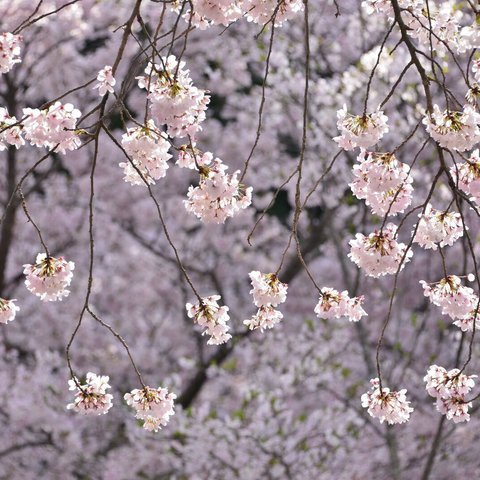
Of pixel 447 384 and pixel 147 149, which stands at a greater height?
pixel 147 149

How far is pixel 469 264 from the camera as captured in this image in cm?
728

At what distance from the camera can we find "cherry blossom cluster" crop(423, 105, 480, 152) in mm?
2375

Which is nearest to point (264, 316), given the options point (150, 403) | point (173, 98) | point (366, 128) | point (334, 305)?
point (334, 305)

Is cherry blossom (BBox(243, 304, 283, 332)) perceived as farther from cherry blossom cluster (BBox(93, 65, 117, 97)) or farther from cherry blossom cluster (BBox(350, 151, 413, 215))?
cherry blossom cluster (BBox(93, 65, 117, 97))

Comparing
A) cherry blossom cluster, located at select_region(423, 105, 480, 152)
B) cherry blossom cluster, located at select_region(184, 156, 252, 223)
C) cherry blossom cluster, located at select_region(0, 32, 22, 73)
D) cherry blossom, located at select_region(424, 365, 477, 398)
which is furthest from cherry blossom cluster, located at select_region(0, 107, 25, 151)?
cherry blossom, located at select_region(424, 365, 477, 398)

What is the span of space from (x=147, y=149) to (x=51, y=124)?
28 cm

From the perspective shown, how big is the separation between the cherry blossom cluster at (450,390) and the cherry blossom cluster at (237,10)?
45.4 inches

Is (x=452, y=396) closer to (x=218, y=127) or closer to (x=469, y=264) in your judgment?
(x=469, y=264)

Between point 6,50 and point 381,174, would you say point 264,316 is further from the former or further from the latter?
point 6,50

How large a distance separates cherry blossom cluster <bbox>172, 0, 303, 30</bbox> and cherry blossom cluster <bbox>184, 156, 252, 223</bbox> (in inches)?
17.4

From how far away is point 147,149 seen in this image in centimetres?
267

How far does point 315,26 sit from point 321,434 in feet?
12.0

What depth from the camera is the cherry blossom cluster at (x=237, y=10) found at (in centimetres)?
280

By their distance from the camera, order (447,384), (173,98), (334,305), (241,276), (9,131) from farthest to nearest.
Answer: (241,276)
(334,305)
(447,384)
(9,131)
(173,98)
